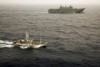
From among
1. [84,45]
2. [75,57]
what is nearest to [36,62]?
[75,57]

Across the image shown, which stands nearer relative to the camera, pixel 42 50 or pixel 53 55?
pixel 53 55

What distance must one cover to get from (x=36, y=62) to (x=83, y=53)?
19452mm

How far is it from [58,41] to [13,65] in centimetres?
3668

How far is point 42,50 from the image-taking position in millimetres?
79812

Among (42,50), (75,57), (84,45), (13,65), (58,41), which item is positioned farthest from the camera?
(58,41)

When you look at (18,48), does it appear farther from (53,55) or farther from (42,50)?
(53,55)

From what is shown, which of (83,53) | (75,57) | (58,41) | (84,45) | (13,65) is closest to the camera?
(13,65)

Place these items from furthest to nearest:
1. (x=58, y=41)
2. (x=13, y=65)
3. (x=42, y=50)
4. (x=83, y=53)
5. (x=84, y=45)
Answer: (x=58, y=41) → (x=84, y=45) → (x=42, y=50) → (x=83, y=53) → (x=13, y=65)

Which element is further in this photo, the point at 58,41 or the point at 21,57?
the point at 58,41

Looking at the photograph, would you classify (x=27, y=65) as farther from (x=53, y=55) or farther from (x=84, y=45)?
(x=84, y=45)

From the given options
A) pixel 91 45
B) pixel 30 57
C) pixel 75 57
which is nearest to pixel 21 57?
pixel 30 57

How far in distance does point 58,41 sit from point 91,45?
1650cm

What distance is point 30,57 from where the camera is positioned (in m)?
71.0

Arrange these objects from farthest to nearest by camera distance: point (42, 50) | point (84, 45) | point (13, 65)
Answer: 1. point (84, 45)
2. point (42, 50)
3. point (13, 65)
